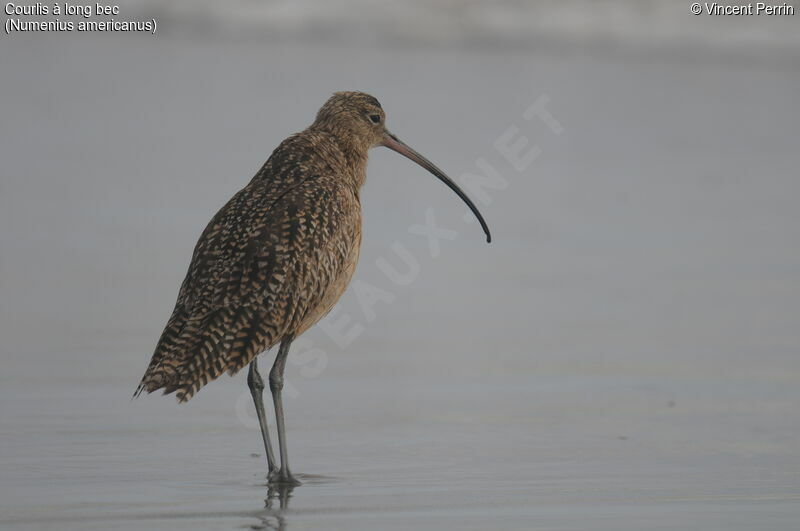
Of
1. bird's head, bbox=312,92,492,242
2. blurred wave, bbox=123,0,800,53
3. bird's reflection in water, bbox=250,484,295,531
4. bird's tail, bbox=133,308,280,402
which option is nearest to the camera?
bird's reflection in water, bbox=250,484,295,531

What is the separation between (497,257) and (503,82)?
663 centimetres

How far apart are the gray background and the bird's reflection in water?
2cm

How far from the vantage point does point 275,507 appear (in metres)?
5.46

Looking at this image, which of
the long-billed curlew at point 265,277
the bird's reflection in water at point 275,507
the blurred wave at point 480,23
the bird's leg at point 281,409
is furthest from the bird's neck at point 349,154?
the blurred wave at point 480,23

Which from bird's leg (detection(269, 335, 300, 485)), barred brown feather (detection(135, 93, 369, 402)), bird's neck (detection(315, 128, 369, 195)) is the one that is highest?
bird's neck (detection(315, 128, 369, 195))

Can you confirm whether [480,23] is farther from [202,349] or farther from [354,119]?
[202,349]

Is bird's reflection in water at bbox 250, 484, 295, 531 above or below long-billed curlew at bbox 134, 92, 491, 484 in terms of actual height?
below

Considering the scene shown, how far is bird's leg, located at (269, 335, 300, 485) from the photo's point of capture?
582 cm

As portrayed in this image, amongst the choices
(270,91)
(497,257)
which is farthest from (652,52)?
(497,257)

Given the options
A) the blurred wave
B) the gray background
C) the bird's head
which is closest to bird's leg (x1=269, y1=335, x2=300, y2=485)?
the gray background

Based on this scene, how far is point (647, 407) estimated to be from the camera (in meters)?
6.99

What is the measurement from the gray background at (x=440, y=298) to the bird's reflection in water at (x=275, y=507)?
0.02m

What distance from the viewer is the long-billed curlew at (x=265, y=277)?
18.9 feet

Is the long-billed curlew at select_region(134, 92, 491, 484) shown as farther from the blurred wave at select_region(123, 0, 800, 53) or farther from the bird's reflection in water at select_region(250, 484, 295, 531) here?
the blurred wave at select_region(123, 0, 800, 53)
